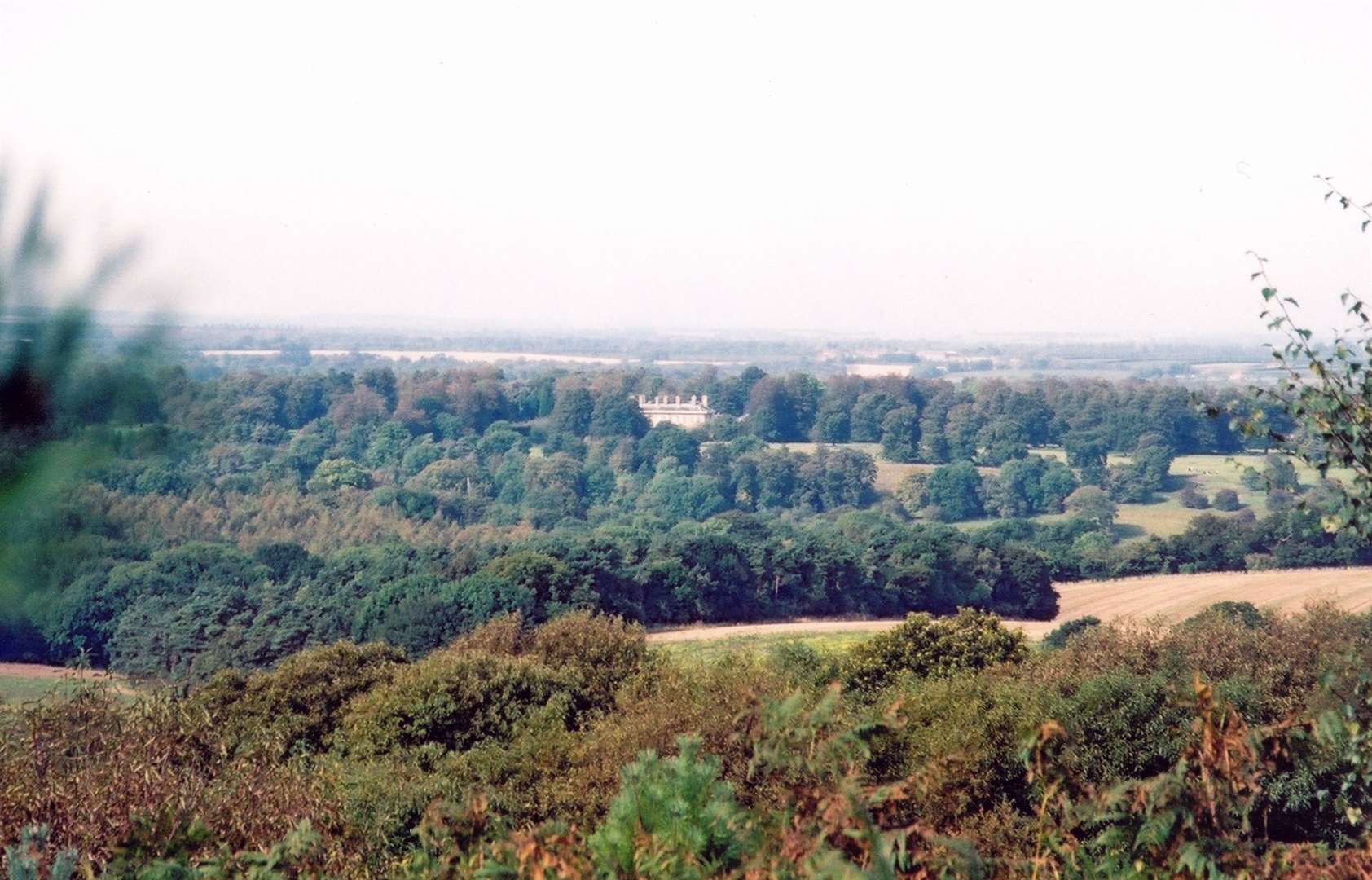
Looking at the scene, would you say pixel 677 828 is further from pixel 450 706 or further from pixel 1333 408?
pixel 450 706

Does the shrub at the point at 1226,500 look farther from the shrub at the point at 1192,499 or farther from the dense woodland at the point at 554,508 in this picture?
the dense woodland at the point at 554,508

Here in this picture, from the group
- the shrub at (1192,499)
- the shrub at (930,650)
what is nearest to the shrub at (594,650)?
the shrub at (930,650)

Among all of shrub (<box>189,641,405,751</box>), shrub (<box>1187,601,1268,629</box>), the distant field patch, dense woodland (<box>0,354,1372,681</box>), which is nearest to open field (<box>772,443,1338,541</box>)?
dense woodland (<box>0,354,1372,681</box>)

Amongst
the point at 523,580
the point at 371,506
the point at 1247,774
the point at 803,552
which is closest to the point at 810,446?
the point at 371,506

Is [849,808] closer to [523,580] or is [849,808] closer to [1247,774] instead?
[1247,774]

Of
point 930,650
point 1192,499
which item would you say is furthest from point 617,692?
point 1192,499
